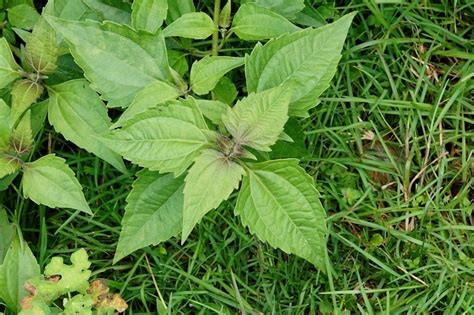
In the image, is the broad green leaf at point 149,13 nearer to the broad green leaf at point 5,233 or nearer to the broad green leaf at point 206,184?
the broad green leaf at point 206,184

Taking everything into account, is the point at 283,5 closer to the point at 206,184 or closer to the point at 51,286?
the point at 206,184

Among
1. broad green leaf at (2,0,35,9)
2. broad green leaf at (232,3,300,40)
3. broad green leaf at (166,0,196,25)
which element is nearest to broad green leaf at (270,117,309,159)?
broad green leaf at (232,3,300,40)

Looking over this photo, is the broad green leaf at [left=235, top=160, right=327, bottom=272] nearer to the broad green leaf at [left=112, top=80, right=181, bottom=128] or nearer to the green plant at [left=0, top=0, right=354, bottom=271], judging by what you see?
the green plant at [left=0, top=0, right=354, bottom=271]

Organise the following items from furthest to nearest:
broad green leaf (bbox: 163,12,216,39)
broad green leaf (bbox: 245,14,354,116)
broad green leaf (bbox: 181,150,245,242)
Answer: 1. broad green leaf (bbox: 163,12,216,39)
2. broad green leaf (bbox: 245,14,354,116)
3. broad green leaf (bbox: 181,150,245,242)

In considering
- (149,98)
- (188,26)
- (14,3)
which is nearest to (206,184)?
(149,98)

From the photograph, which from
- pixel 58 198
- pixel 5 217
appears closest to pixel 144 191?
pixel 58 198

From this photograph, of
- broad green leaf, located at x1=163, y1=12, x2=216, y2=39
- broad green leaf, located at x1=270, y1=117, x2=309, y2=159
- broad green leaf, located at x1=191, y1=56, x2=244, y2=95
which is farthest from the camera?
broad green leaf, located at x1=270, y1=117, x2=309, y2=159
